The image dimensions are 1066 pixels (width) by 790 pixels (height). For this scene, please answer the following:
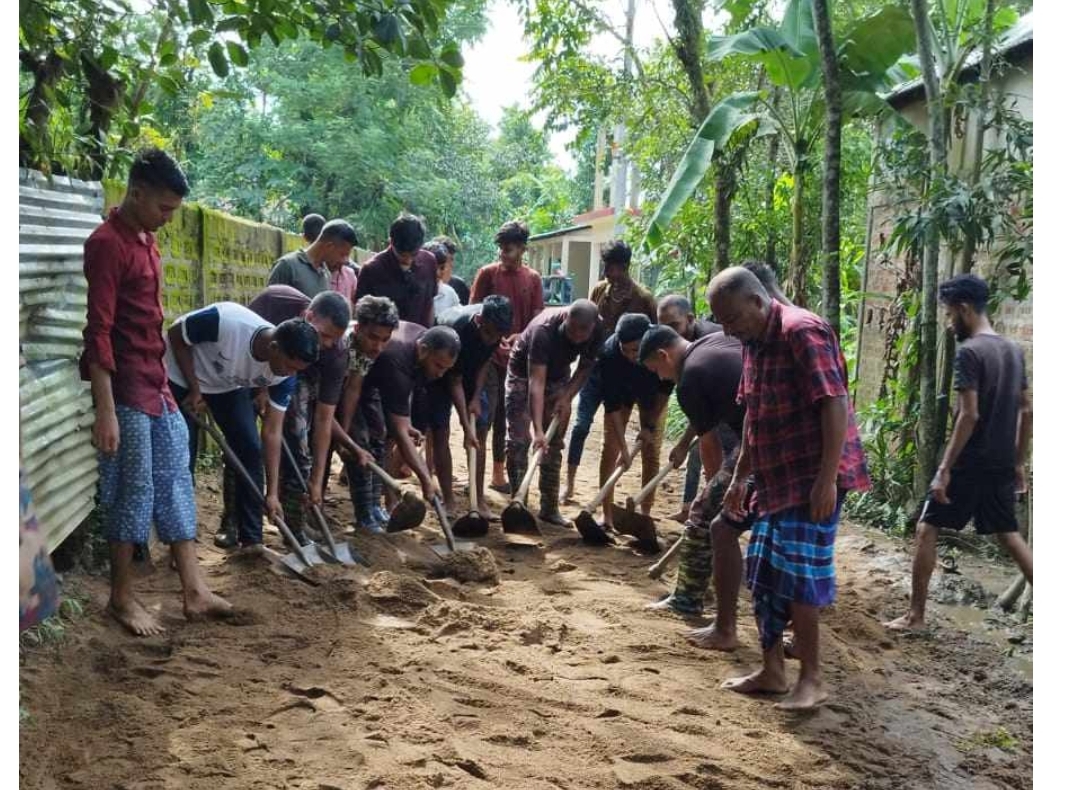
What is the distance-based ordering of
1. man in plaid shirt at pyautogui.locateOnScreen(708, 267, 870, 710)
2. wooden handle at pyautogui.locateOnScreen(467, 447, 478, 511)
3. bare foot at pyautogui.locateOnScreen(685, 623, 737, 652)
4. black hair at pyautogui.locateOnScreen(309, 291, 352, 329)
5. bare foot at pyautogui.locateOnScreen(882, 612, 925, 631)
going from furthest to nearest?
wooden handle at pyautogui.locateOnScreen(467, 447, 478, 511), bare foot at pyautogui.locateOnScreen(882, 612, 925, 631), black hair at pyautogui.locateOnScreen(309, 291, 352, 329), bare foot at pyautogui.locateOnScreen(685, 623, 737, 652), man in plaid shirt at pyautogui.locateOnScreen(708, 267, 870, 710)

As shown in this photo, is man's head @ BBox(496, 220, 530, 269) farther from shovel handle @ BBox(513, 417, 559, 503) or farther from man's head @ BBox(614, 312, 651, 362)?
man's head @ BBox(614, 312, 651, 362)

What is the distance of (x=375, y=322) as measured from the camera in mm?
5305

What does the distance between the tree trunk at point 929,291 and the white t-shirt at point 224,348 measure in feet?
14.0

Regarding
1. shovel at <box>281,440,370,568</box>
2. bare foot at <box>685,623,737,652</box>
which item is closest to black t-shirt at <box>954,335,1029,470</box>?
bare foot at <box>685,623,737,652</box>

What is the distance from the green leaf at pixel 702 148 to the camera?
8453 millimetres

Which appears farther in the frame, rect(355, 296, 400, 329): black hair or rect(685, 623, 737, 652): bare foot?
rect(355, 296, 400, 329): black hair

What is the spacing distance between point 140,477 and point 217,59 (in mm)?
1683

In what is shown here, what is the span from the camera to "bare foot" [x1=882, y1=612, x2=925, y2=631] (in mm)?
5109

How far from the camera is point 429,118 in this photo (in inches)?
996

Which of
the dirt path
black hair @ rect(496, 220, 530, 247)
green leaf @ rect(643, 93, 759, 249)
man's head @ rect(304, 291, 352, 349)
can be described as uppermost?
green leaf @ rect(643, 93, 759, 249)

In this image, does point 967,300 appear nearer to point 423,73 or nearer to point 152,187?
point 423,73

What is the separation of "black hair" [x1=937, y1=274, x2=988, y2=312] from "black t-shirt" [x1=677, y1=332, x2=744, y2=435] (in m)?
1.19

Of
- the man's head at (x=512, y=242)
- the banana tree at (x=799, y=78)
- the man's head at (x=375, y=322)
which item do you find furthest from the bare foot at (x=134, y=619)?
the banana tree at (x=799, y=78)

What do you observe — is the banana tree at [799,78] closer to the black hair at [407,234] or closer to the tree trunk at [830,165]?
the tree trunk at [830,165]
